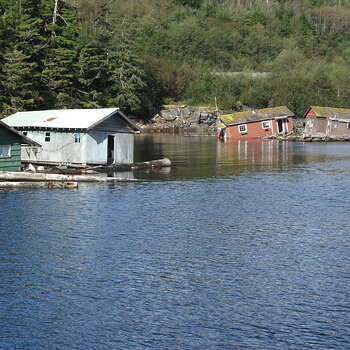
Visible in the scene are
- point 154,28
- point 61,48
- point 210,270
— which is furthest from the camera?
point 154,28

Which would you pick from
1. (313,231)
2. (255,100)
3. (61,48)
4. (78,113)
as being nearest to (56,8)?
(61,48)

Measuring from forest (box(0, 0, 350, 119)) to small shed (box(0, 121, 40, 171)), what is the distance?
28.1m

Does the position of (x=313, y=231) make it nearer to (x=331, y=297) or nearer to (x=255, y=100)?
(x=331, y=297)

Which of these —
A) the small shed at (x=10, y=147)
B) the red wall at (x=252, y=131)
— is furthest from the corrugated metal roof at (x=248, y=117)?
the small shed at (x=10, y=147)

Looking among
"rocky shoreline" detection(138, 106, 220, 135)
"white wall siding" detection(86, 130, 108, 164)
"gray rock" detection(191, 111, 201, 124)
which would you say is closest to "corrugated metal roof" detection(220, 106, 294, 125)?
"rocky shoreline" detection(138, 106, 220, 135)

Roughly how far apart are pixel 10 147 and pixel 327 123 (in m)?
72.6

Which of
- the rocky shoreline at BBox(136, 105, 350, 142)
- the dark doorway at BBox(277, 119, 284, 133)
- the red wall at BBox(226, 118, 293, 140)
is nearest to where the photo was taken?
the red wall at BBox(226, 118, 293, 140)

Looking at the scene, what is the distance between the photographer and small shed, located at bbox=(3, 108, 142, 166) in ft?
163

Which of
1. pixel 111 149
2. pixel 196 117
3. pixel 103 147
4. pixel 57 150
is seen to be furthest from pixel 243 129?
pixel 57 150

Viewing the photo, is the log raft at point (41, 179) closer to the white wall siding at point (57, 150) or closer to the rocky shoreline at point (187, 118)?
the white wall siding at point (57, 150)

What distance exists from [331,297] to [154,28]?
15293cm

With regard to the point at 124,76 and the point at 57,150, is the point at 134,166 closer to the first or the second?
the point at 57,150

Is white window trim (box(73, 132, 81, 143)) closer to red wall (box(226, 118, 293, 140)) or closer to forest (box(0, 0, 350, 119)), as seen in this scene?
forest (box(0, 0, 350, 119))

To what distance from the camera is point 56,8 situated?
92.3 m
